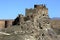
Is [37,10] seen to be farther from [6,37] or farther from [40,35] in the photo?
[6,37]

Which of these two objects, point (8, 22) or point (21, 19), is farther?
point (8, 22)

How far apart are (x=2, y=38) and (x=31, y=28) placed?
852cm

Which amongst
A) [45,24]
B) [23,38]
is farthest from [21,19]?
[23,38]

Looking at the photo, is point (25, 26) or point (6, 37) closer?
point (6, 37)

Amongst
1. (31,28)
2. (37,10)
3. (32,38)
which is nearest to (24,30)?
(31,28)

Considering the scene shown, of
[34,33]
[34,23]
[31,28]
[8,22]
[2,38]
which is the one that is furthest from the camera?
[8,22]

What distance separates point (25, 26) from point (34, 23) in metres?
2.49

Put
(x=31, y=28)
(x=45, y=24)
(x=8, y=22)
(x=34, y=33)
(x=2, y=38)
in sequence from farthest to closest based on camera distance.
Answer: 1. (x=8, y=22)
2. (x=45, y=24)
3. (x=31, y=28)
4. (x=34, y=33)
5. (x=2, y=38)

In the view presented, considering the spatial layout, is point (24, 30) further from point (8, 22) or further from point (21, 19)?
point (8, 22)

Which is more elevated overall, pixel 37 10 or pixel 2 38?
pixel 37 10

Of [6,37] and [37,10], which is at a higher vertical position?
[37,10]

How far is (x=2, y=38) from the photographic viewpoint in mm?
27266

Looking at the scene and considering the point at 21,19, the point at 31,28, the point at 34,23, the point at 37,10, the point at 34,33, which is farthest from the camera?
the point at 37,10

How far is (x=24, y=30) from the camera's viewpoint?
34031 mm
